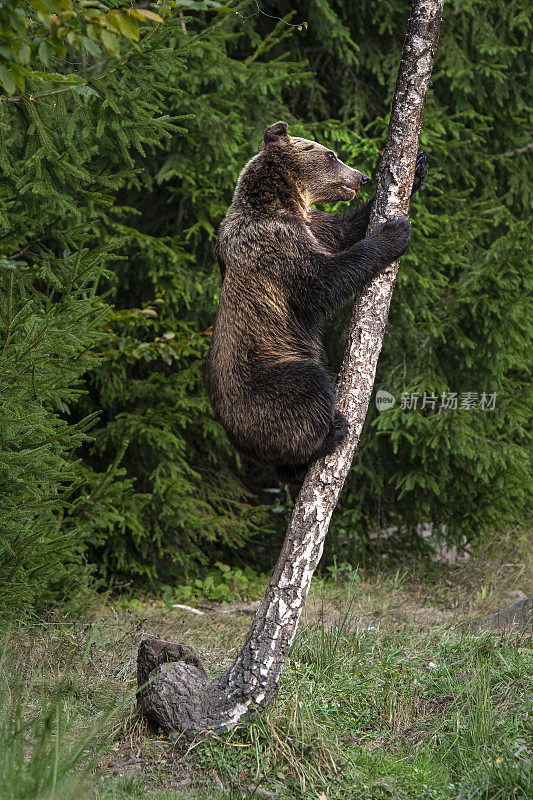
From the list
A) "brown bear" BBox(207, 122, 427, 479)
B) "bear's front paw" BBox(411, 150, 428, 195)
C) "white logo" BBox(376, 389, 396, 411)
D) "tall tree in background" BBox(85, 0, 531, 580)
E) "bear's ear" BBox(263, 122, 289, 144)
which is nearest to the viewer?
"brown bear" BBox(207, 122, 427, 479)

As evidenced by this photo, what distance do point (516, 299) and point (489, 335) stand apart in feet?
1.49

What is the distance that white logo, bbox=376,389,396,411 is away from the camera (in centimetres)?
753

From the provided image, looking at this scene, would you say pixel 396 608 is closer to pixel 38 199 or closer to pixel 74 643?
pixel 74 643

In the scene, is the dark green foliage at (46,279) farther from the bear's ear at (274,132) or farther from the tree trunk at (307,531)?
the tree trunk at (307,531)

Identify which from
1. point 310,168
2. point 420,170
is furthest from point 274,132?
point 420,170

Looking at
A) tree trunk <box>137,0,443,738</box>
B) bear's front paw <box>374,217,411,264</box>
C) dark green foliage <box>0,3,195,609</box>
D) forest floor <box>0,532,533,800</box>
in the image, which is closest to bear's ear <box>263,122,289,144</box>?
dark green foliage <box>0,3,195,609</box>

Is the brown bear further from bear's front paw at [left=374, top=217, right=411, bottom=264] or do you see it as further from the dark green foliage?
the dark green foliage

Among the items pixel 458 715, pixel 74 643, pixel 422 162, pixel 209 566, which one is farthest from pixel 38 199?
pixel 209 566

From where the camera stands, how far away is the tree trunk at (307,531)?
3838 mm

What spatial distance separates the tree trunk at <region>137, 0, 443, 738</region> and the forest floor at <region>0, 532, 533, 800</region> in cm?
14

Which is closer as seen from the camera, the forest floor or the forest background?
the forest floor

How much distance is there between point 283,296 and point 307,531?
1.37m

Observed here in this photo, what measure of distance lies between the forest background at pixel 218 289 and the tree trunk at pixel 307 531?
5.71 feet

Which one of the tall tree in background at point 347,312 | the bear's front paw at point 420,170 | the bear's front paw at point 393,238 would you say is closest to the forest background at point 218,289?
the tall tree in background at point 347,312
